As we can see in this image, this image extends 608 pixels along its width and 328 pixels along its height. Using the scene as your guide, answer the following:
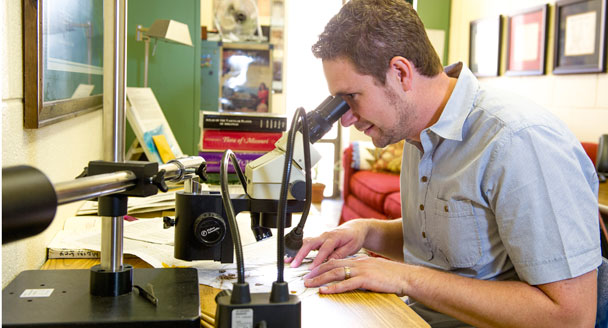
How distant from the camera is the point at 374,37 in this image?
1.23 m

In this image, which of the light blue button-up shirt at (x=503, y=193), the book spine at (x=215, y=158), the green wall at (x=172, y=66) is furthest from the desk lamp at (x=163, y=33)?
the light blue button-up shirt at (x=503, y=193)

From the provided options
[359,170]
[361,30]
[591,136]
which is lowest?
[359,170]

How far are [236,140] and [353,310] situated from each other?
4.89 ft

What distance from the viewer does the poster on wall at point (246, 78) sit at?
510 centimetres

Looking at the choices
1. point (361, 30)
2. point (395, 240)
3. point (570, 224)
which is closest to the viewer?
point (570, 224)

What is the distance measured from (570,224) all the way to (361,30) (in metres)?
0.59

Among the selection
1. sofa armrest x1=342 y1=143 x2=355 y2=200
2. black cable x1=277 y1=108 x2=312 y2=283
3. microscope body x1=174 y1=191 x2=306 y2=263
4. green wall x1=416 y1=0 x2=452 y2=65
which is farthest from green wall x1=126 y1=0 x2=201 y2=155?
green wall x1=416 y1=0 x2=452 y2=65

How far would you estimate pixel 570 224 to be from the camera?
1053 mm

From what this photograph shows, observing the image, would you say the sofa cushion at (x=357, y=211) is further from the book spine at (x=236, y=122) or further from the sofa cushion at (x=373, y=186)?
the book spine at (x=236, y=122)

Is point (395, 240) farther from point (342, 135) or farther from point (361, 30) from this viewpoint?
point (342, 135)

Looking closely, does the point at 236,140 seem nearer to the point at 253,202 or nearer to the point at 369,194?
the point at 253,202

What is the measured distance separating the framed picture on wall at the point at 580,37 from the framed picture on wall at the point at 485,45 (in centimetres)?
83

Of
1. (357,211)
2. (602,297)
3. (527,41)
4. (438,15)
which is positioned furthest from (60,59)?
(438,15)

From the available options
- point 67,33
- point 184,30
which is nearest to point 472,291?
point 67,33
